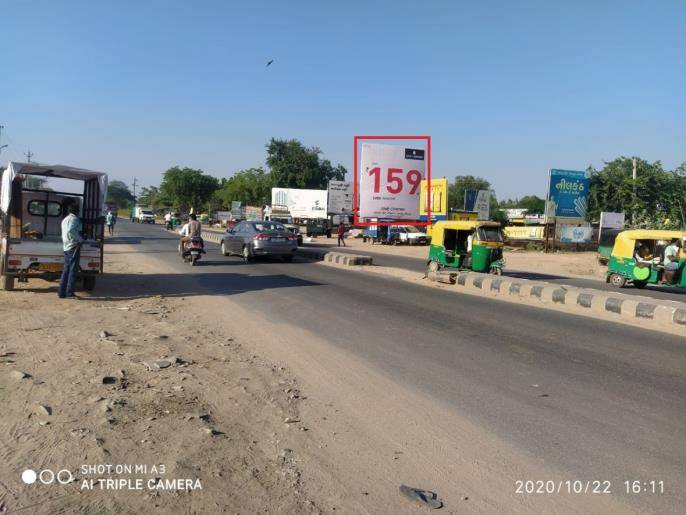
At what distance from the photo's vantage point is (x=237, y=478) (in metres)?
3.47

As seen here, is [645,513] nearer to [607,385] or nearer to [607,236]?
[607,385]

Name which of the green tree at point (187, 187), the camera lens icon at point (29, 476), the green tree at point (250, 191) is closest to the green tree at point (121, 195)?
the green tree at point (187, 187)

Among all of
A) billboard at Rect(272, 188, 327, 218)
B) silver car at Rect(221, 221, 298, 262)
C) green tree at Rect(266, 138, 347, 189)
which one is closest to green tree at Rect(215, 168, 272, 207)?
green tree at Rect(266, 138, 347, 189)

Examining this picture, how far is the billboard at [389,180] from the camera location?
1931 centimetres

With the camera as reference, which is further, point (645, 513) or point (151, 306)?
point (151, 306)

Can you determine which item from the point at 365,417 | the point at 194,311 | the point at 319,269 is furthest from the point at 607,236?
the point at 365,417

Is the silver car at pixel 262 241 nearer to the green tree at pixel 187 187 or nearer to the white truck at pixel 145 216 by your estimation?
the white truck at pixel 145 216

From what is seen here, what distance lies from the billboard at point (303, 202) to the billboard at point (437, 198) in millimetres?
13016

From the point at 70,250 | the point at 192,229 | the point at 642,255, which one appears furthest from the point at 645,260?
the point at 70,250

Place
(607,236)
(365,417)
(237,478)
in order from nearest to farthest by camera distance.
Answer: (237,478), (365,417), (607,236)

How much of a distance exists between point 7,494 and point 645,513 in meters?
3.74

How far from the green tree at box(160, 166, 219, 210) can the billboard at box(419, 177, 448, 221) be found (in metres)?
56.4

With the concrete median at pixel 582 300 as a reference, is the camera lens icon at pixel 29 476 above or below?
below

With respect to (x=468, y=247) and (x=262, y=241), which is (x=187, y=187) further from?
(x=468, y=247)
